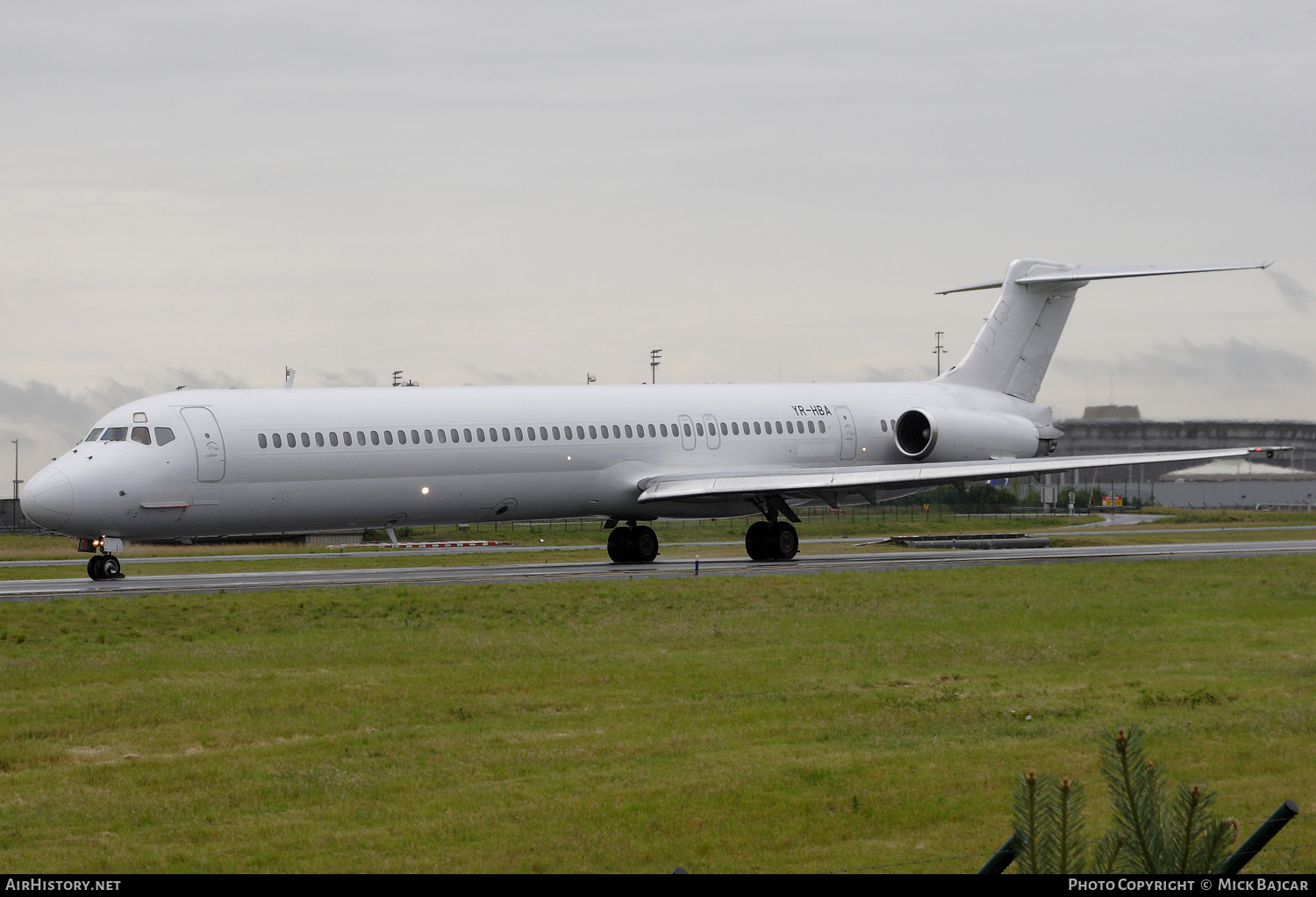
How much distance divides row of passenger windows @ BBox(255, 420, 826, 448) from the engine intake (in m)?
2.57

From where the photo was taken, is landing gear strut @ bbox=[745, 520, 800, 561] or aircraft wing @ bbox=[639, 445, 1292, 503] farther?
landing gear strut @ bbox=[745, 520, 800, 561]

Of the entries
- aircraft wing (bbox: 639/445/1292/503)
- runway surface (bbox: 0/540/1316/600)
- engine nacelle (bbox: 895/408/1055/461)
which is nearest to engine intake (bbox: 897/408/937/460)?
engine nacelle (bbox: 895/408/1055/461)

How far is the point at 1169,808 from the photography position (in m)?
4.73

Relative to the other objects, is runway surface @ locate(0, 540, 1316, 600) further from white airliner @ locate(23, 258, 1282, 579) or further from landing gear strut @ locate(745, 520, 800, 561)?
white airliner @ locate(23, 258, 1282, 579)

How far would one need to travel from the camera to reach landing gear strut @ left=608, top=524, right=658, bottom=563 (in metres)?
34.9

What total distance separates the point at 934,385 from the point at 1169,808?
36253mm

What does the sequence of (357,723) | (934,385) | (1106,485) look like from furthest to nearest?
(1106,485) < (934,385) < (357,723)

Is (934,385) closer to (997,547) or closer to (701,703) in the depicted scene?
(997,547)

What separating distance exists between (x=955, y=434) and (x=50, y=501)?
22.0 m

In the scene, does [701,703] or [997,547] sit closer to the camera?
[701,703]

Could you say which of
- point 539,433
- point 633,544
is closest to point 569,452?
point 539,433

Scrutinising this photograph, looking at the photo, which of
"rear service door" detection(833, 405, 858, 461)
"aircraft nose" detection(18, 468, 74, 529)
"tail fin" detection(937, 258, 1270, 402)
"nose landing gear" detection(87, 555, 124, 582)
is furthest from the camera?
"tail fin" detection(937, 258, 1270, 402)
